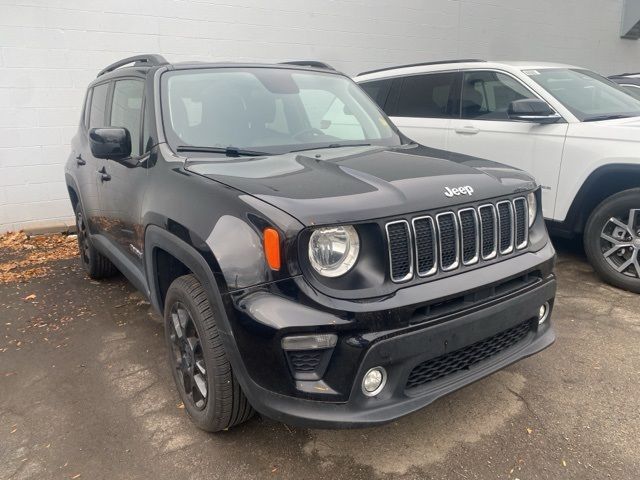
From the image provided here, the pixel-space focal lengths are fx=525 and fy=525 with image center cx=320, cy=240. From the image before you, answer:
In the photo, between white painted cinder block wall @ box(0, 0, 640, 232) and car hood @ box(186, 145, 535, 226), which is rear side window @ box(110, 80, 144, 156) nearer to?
car hood @ box(186, 145, 535, 226)

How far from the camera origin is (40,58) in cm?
623

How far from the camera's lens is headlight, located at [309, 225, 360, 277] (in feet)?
6.73

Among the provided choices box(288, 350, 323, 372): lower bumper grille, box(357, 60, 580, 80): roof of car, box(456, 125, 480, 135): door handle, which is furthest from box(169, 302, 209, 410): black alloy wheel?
box(357, 60, 580, 80): roof of car

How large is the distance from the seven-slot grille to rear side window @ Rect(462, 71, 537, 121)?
8.76 feet

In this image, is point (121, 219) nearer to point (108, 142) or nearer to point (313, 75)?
point (108, 142)

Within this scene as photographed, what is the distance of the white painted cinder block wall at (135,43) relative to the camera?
6.21 m

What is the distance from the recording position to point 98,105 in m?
4.47

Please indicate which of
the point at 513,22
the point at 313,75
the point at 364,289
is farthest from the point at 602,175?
the point at 513,22

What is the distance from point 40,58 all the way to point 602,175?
6.16 metres

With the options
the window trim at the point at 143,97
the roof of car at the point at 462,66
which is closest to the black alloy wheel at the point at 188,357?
the window trim at the point at 143,97

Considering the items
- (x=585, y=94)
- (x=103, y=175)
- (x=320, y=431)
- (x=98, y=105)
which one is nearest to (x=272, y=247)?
(x=320, y=431)

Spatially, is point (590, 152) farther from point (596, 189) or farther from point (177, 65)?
point (177, 65)

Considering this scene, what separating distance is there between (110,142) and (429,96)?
3656mm

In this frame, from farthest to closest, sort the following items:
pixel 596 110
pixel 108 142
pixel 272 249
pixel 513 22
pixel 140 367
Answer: pixel 513 22, pixel 596 110, pixel 140 367, pixel 108 142, pixel 272 249
